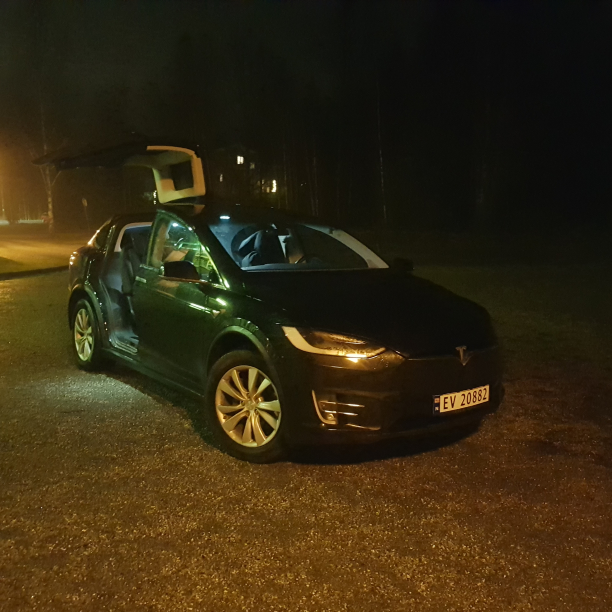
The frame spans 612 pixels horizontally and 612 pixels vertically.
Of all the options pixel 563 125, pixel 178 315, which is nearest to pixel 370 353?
pixel 178 315

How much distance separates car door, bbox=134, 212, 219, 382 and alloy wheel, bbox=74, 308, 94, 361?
1.10m

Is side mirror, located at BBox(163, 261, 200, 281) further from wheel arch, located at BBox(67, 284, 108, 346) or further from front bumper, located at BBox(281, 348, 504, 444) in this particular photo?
wheel arch, located at BBox(67, 284, 108, 346)

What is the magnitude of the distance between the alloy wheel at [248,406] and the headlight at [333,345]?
397 mm

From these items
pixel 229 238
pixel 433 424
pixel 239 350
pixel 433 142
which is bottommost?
pixel 433 424

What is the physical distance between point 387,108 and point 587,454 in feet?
123

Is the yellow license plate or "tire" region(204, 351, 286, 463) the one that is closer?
the yellow license plate

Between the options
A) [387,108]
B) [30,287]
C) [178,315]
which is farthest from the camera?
[387,108]

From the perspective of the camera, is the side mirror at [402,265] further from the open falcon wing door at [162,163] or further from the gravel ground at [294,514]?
the open falcon wing door at [162,163]

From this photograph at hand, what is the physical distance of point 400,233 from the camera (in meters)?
37.2

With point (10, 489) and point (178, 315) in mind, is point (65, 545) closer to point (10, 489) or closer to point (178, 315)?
point (10, 489)

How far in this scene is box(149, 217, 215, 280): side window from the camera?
5.34 m

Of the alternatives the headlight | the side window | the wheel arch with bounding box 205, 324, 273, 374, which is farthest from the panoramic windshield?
the headlight

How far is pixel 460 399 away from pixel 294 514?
133 cm

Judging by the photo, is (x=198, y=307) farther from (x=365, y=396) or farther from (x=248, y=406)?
(x=365, y=396)
